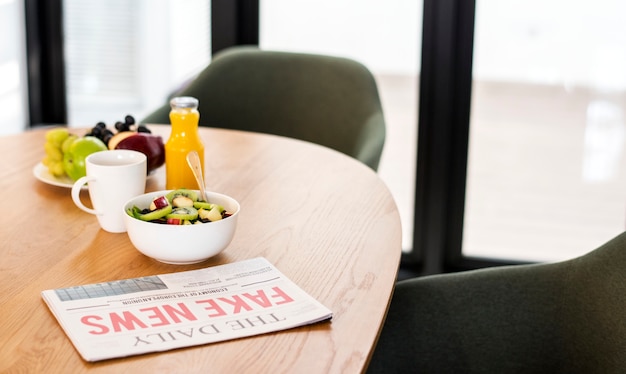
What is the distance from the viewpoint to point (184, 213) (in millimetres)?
1220

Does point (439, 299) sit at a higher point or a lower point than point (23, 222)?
lower

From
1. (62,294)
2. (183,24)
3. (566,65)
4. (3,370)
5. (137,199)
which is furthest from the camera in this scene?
(183,24)

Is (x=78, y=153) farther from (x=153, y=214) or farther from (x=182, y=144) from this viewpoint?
(x=153, y=214)

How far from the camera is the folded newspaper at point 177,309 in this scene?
38.1 inches

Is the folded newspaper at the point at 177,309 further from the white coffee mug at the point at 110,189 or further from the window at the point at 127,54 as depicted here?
the window at the point at 127,54

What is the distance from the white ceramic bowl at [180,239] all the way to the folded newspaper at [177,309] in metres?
0.03

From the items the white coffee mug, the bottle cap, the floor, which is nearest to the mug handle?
the white coffee mug

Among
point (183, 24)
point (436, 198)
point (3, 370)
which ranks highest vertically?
point (183, 24)

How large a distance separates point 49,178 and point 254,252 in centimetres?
54

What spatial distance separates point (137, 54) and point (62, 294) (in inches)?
92.5

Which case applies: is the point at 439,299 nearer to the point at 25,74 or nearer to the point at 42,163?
the point at 42,163

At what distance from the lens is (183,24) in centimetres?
Answer: 316

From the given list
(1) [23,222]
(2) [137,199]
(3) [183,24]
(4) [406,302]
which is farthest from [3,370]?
(3) [183,24]

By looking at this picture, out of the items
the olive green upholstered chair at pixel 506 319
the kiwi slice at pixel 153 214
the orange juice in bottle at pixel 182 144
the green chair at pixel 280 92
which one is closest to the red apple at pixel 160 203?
the kiwi slice at pixel 153 214
